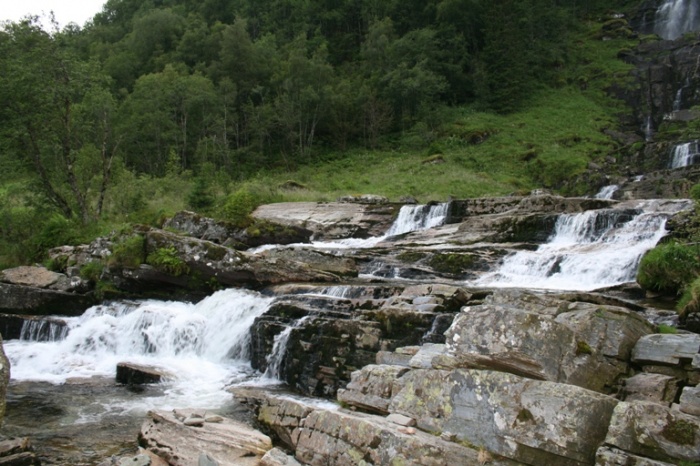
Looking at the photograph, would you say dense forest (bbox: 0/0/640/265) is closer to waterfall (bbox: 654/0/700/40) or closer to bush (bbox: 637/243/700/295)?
waterfall (bbox: 654/0/700/40)

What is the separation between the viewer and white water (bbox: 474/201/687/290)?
14.6m

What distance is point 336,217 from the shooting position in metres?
26.2

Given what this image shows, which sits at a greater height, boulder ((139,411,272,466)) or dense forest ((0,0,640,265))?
dense forest ((0,0,640,265))

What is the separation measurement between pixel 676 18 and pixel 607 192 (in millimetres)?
36892

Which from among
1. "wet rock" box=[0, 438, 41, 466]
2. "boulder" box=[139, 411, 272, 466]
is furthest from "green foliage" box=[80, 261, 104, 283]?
"boulder" box=[139, 411, 272, 466]

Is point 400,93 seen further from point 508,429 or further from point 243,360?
point 508,429

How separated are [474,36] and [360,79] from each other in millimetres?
13127

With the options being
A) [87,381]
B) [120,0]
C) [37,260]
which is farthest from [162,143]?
[120,0]

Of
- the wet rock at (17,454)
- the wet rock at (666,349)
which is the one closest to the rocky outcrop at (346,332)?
the wet rock at (666,349)

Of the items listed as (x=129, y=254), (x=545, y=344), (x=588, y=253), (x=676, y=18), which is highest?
(x=676, y=18)

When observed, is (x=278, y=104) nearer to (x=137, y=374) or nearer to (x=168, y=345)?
(x=168, y=345)

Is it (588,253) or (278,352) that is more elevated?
(588,253)

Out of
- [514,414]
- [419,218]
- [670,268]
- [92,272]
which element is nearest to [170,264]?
[92,272]

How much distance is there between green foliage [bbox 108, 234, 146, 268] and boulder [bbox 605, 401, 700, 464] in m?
14.9
